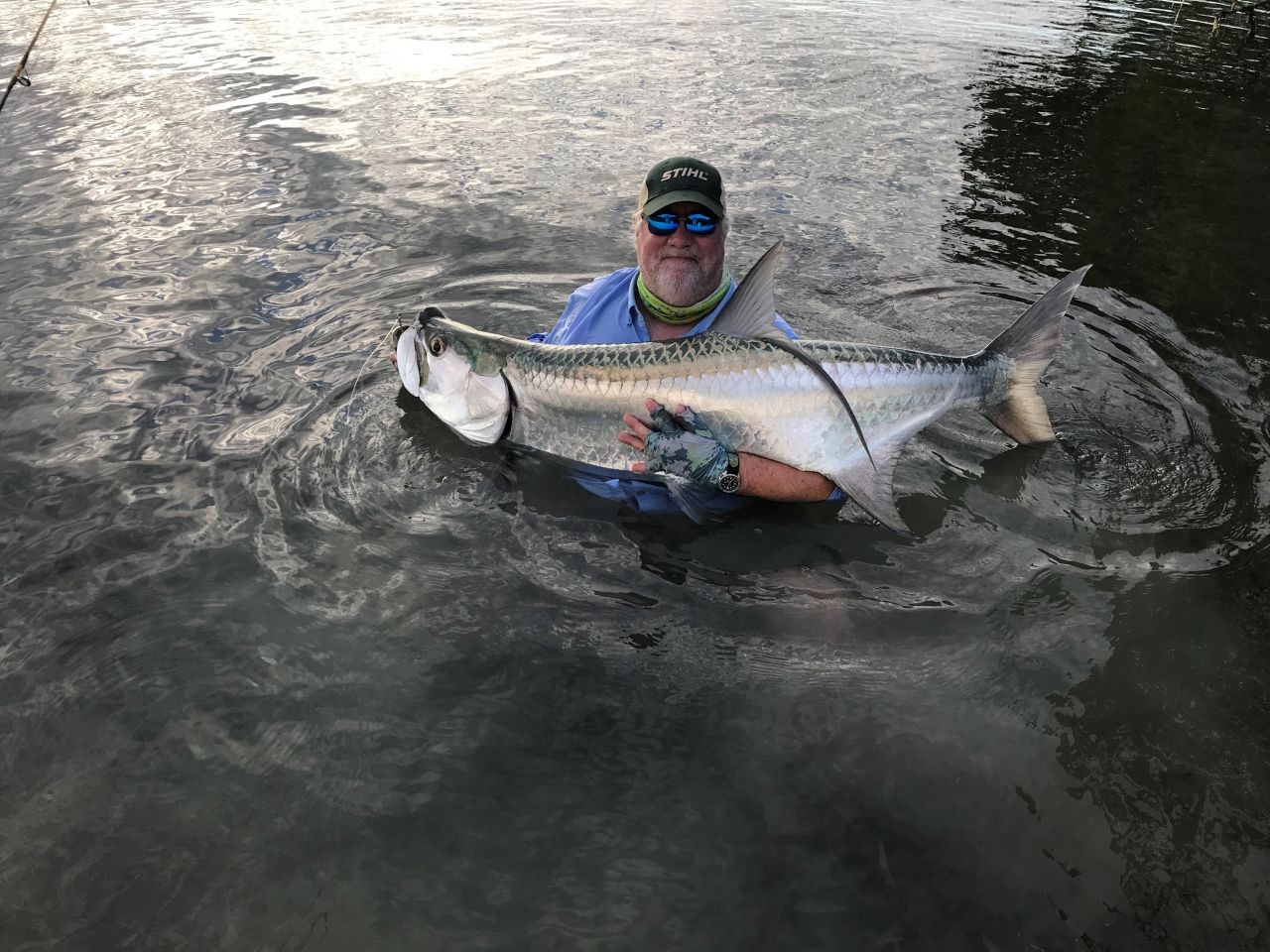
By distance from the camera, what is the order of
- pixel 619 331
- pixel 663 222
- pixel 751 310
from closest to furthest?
pixel 751 310
pixel 663 222
pixel 619 331

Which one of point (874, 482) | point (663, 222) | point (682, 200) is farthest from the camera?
point (663, 222)

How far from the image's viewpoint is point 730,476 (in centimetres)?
446

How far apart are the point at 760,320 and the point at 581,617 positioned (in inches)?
67.1

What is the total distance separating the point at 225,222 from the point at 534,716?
723cm

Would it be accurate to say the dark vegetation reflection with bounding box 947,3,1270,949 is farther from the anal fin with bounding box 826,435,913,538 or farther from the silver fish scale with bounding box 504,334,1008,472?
the silver fish scale with bounding box 504,334,1008,472

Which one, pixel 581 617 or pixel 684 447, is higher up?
pixel 684 447

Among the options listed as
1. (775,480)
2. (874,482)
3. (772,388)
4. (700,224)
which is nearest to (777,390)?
(772,388)

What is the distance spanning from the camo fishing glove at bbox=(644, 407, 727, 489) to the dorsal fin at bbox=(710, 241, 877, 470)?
482mm

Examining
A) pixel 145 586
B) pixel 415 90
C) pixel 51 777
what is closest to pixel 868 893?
pixel 51 777

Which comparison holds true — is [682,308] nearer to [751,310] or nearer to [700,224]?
[700,224]

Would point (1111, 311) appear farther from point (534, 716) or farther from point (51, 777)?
point (51, 777)

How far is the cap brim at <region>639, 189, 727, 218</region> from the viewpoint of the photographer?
4594 mm

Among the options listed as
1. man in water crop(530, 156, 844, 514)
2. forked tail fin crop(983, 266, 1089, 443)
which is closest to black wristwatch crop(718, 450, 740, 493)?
man in water crop(530, 156, 844, 514)

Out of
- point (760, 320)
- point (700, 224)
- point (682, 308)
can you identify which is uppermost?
point (700, 224)
